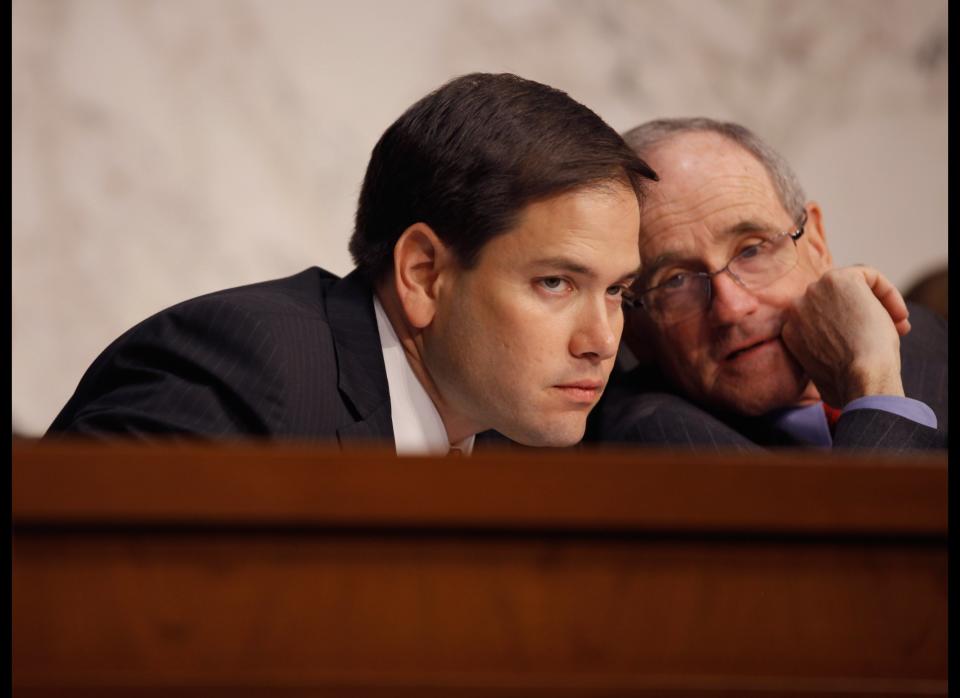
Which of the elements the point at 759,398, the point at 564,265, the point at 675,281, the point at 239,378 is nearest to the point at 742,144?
the point at 675,281

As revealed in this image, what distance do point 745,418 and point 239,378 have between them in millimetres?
825

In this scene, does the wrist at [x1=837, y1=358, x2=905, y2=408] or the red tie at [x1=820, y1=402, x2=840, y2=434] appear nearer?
the wrist at [x1=837, y1=358, x2=905, y2=408]

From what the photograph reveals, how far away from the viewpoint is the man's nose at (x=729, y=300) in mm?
1534

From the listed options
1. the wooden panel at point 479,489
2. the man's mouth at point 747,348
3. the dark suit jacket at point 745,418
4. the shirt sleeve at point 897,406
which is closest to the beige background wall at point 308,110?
the dark suit jacket at point 745,418

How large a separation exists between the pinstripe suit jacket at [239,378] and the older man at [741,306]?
444 mm

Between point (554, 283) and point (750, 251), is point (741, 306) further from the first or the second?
point (554, 283)

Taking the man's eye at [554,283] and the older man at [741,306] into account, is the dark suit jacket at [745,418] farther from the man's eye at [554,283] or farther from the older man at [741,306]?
the man's eye at [554,283]

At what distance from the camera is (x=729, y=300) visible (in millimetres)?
1534

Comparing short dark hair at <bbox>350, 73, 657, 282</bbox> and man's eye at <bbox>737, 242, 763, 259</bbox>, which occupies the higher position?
short dark hair at <bbox>350, 73, 657, 282</bbox>

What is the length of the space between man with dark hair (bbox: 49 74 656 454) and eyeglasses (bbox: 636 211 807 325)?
0.22 m

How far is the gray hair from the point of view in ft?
5.30

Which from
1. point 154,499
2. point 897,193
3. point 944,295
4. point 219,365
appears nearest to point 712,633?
point 154,499

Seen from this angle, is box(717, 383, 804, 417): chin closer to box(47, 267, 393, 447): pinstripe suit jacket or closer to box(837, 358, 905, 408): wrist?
box(837, 358, 905, 408): wrist

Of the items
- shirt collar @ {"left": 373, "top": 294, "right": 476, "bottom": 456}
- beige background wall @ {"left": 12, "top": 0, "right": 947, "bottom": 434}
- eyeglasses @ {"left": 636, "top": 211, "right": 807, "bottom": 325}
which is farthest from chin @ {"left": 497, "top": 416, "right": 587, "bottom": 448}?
beige background wall @ {"left": 12, "top": 0, "right": 947, "bottom": 434}
